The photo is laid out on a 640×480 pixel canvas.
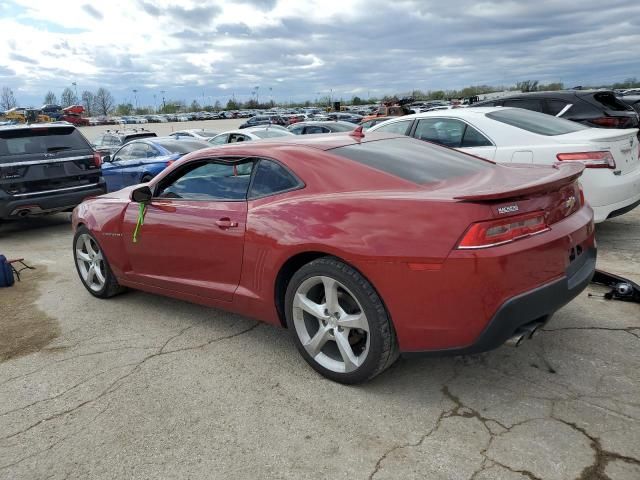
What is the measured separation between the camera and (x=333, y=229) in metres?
3.02

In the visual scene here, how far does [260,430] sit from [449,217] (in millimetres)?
1492

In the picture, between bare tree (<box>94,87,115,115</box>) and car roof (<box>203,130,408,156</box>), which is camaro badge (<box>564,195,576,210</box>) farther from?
bare tree (<box>94,87,115,115</box>)

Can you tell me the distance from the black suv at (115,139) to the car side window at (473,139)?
11.5 m

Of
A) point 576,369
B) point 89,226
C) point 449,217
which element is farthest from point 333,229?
point 89,226

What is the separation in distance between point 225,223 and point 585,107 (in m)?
6.52

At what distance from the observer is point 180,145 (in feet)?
34.3

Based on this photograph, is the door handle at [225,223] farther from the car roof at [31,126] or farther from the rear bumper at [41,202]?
the car roof at [31,126]

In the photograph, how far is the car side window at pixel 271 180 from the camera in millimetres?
3463

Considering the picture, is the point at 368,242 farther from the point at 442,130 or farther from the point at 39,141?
the point at 39,141

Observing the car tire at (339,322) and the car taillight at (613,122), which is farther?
the car taillight at (613,122)

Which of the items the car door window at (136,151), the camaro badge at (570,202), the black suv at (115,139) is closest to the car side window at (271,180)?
the camaro badge at (570,202)

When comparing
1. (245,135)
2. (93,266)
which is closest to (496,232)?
(93,266)

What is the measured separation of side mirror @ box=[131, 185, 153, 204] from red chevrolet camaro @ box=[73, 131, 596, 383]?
1cm

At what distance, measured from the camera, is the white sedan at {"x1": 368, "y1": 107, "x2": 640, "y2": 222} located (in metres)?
5.47
